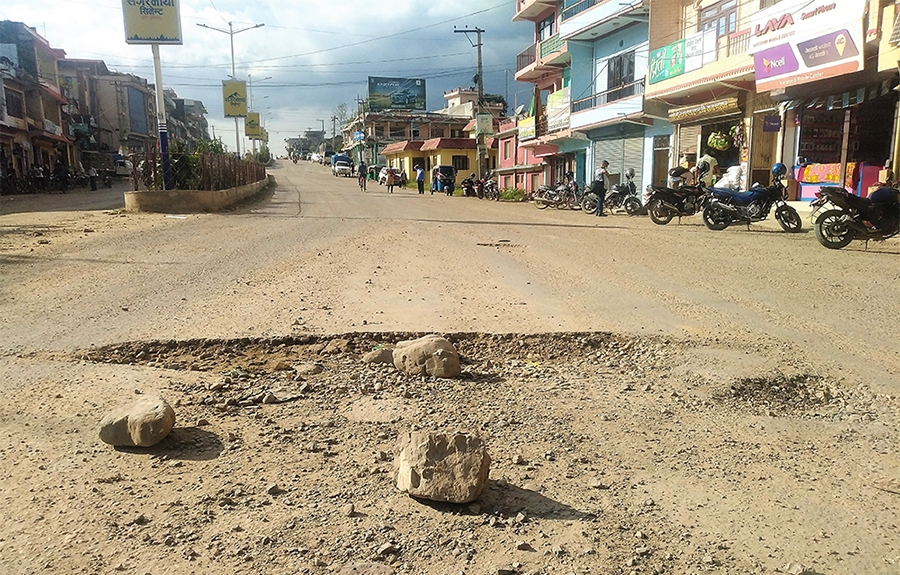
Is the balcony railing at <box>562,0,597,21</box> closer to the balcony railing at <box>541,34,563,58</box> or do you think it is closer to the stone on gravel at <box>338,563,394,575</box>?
the balcony railing at <box>541,34,563,58</box>

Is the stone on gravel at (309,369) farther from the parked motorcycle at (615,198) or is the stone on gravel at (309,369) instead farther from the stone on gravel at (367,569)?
Answer: the parked motorcycle at (615,198)

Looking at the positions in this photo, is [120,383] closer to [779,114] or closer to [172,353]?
[172,353]

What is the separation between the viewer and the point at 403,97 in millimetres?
65938

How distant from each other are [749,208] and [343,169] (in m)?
51.6

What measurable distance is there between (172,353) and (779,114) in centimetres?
1483

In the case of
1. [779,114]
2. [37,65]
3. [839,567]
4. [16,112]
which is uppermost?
[37,65]

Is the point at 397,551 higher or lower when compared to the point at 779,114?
lower

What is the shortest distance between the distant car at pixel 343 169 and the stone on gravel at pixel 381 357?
57.4 m

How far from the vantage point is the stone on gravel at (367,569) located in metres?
1.97

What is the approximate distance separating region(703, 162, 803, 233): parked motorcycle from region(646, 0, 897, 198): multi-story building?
204 centimetres

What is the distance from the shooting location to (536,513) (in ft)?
7.59

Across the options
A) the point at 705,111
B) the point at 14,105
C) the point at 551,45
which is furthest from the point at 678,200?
the point at 14,105

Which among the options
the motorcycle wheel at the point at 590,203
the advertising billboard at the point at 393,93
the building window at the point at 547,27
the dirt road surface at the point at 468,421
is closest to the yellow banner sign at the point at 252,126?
the advertising billboard at the point at 393,93

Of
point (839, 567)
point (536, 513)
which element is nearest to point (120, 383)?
point (536, 513)
